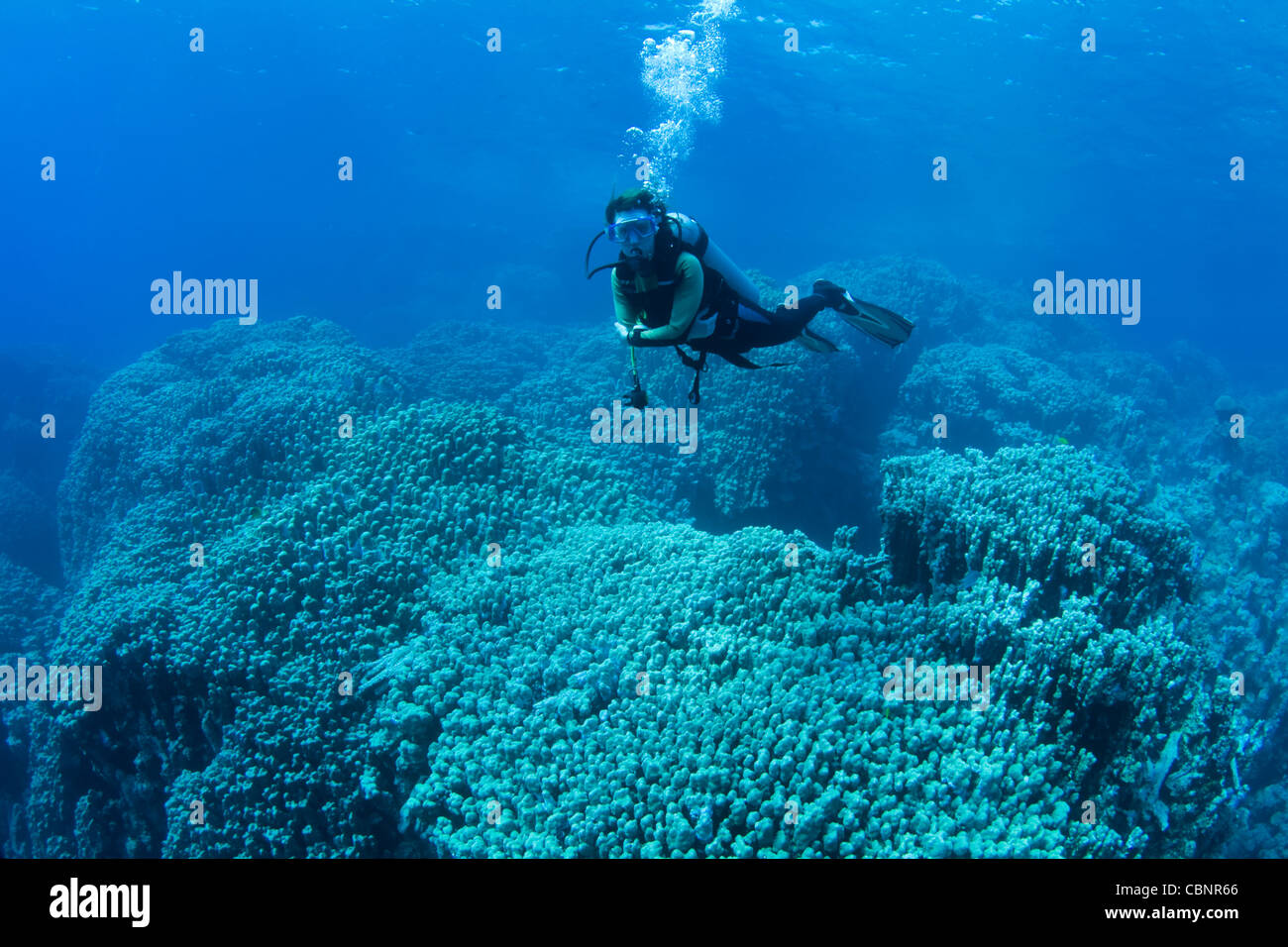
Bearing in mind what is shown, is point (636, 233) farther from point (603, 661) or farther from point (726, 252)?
point (726, 252)

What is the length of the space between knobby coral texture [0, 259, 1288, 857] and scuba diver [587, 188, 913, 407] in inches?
69.1

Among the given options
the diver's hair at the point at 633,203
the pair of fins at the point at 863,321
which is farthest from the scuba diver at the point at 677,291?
the pair of fins at the point at 863,321

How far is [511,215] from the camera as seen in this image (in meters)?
79.4

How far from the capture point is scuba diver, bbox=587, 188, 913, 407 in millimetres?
4664

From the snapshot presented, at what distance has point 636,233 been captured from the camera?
462 centimetres

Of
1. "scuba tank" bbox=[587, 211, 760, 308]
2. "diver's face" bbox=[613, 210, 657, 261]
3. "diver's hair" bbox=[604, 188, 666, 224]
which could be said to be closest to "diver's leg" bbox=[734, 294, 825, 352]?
"scuba tank" bbox=[587, 211, 760, 308]

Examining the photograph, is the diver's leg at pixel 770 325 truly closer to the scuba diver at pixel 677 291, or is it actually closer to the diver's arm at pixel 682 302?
the scuba diver at pixel 677 291

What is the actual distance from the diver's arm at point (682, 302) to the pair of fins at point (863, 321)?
253 cm

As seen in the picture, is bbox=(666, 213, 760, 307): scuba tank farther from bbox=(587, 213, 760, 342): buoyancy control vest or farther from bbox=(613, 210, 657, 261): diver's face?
bbox=(613, 210, 657, 261): diver's face

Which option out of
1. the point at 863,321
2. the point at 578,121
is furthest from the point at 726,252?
the point at 578,121

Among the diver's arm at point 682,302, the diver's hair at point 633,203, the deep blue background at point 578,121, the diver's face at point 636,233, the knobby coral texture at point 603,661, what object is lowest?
the knobby coral texture at point 603,661

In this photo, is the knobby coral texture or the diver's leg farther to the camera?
the diver's leg

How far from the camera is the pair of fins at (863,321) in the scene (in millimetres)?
6938
